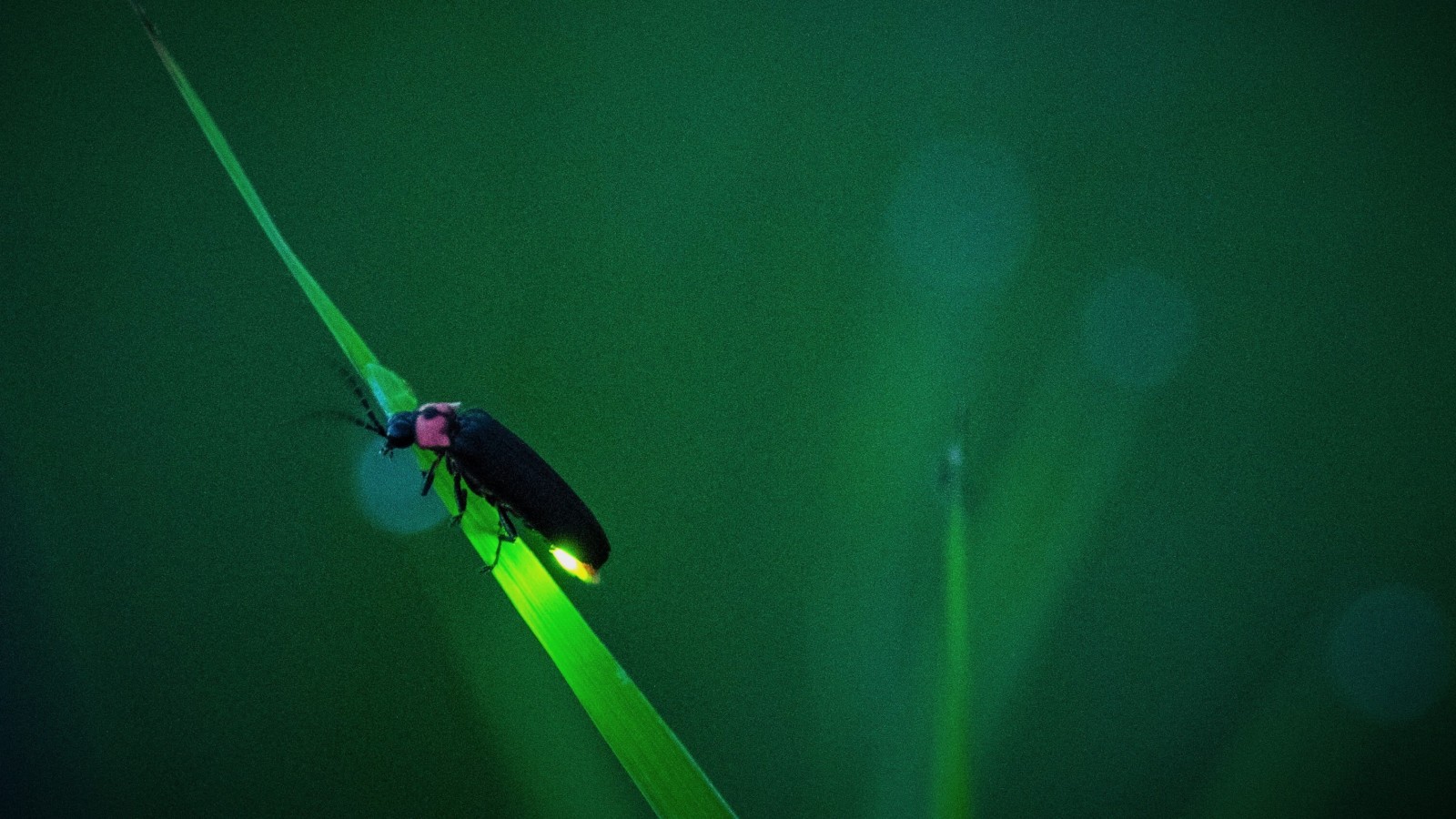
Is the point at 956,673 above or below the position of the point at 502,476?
below

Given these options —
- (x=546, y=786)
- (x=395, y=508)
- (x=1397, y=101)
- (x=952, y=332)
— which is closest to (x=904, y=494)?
(x=952, y=332)

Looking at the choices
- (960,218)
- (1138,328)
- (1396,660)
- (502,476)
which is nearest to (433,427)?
(502,476)

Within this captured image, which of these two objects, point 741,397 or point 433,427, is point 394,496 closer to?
point 433,427

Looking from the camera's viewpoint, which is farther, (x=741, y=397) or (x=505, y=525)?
(x=741, y=397)

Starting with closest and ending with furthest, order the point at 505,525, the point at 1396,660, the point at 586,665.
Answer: the point at 586,665
the point at 505,525
the point at 1396,660

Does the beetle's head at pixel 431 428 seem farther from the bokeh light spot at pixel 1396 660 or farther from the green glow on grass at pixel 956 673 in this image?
the bokeh light spot at pixel 1396 660

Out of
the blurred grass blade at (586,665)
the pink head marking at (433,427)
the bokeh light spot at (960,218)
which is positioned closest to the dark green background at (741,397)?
the bokeh light spot at (960,218)

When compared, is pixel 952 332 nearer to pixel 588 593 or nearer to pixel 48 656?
pixel 588 593
